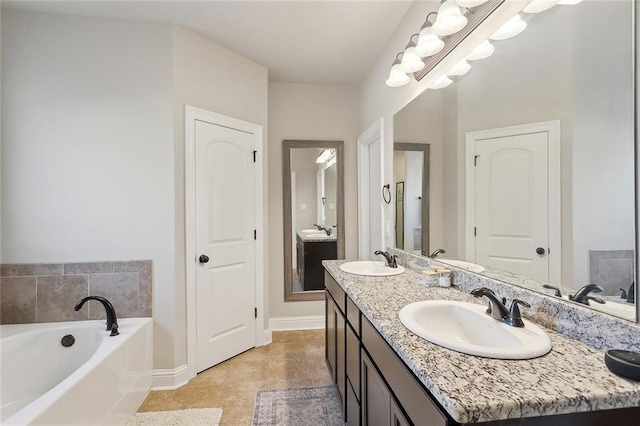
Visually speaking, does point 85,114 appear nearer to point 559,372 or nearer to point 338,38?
point 338,38

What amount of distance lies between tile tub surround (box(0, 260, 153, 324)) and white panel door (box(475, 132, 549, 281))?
220 cm

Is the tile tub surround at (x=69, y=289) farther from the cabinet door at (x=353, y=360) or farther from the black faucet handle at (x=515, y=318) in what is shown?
the black faucet handle at (x=515, y=318)

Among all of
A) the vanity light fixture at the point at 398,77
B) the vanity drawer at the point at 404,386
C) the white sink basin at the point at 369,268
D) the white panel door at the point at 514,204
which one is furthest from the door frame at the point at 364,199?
the vanity drawer at the point at 404,386

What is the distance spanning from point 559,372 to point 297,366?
2.05m

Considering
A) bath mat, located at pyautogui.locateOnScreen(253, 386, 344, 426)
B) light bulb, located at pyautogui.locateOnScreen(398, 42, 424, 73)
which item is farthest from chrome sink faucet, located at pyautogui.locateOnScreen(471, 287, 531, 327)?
light bulb, located at pyautogui.locateOnScreen(398, 42, 424, 73)

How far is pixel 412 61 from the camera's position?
1.70 m

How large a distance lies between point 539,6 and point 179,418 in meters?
2.70

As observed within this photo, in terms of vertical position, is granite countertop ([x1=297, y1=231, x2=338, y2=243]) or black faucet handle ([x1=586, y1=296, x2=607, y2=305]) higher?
black faucet handle ([x1=586, y1=296, x2=607, y2=305])

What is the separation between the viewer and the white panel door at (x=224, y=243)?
7.45 ft

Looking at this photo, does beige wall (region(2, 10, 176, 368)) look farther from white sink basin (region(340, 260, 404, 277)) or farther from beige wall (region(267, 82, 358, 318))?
white sink basin (region(340, 260, 404, 277))

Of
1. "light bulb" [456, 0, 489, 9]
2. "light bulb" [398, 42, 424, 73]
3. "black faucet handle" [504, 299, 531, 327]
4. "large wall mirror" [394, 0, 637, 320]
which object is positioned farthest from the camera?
"light bulb" [398, 42, 424, 73]

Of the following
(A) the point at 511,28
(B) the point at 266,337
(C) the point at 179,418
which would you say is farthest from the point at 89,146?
(A) the point at 511,28

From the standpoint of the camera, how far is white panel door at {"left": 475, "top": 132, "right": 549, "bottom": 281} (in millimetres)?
1038

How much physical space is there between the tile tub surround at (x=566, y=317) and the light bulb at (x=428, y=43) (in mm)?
1163
